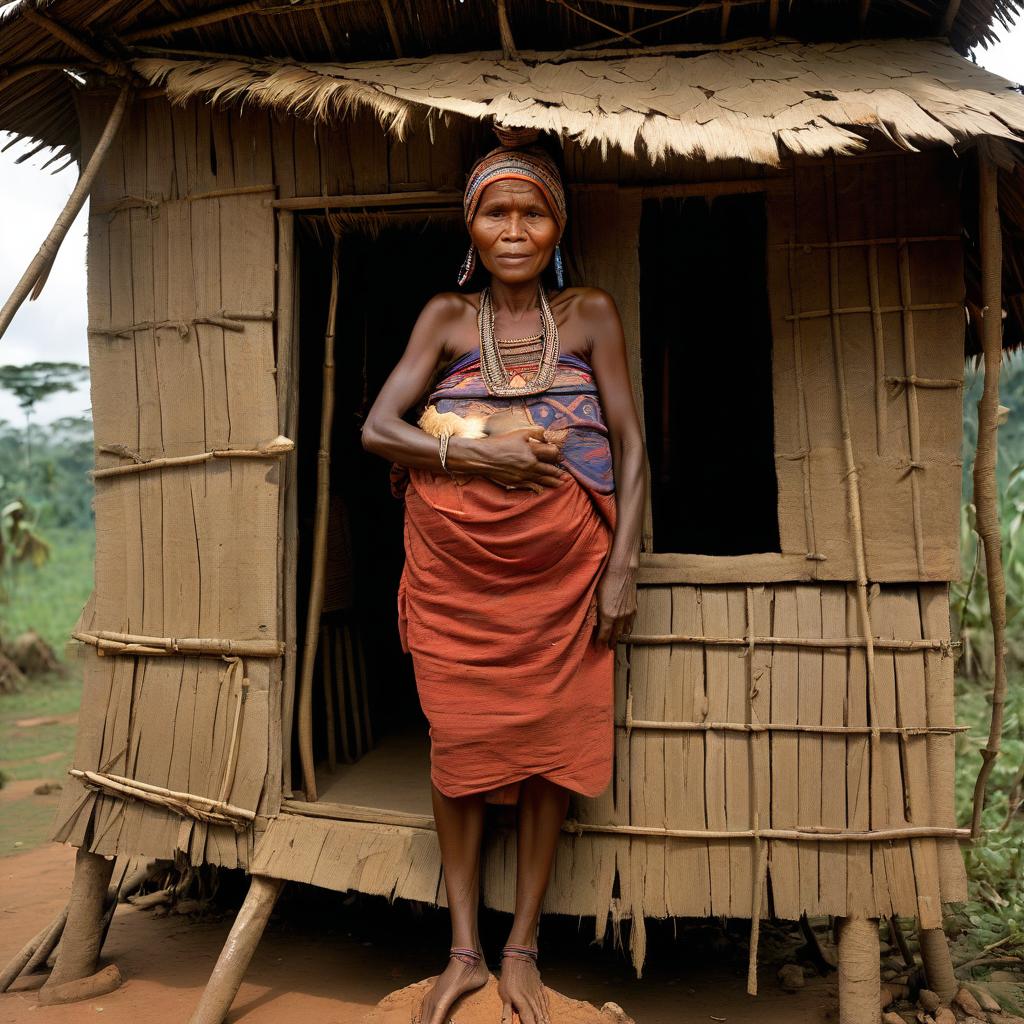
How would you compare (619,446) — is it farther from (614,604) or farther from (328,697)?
(328,697)

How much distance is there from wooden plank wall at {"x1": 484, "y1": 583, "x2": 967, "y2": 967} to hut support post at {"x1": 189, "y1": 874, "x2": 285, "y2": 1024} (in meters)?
0.80

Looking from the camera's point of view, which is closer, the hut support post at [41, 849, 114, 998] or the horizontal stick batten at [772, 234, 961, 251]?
the horizontal stick batten at [772, 234, 961, 251]

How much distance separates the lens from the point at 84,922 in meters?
4.04

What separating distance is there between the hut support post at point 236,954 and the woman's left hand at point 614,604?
1.50 meters

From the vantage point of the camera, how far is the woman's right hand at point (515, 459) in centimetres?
309

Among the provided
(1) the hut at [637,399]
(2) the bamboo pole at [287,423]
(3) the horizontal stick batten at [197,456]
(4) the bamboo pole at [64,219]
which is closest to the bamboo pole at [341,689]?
(1) the hut at [637,399]

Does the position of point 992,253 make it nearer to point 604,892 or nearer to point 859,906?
point 859,906

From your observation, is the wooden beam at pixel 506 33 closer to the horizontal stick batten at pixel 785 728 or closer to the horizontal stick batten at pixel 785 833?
the horizontal stick batten at pixel 785 728

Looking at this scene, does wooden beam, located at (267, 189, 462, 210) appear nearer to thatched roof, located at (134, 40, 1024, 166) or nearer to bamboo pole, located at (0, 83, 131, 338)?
thatched roof, located at (134, 40, 1024, 166)

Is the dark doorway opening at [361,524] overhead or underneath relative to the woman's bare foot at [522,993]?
overhead

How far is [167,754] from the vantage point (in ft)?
12.5

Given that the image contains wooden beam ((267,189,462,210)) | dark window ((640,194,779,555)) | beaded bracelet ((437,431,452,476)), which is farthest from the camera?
dark window ((640,194,779,555))

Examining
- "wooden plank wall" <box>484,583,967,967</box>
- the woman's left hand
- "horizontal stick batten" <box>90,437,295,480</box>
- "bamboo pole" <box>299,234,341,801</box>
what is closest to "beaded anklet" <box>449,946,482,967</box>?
"wooden plank wall" <box>484,583,967,967</box>

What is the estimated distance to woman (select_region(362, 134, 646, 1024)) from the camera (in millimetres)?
3154
